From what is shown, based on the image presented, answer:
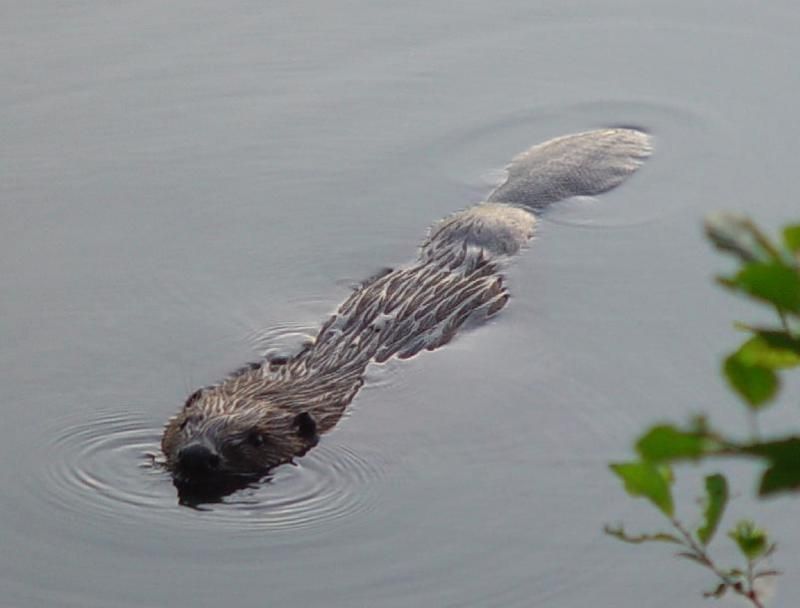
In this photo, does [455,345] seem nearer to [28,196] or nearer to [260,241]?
[260,241]

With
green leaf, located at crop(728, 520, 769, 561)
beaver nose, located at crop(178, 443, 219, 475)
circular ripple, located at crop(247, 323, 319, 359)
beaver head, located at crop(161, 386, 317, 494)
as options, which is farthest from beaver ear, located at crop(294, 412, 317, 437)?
A: green leaf, located at crop(728, 520, 769, 561)

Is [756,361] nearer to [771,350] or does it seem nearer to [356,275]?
[771,350]

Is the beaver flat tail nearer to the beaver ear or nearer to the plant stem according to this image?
the beaver ear

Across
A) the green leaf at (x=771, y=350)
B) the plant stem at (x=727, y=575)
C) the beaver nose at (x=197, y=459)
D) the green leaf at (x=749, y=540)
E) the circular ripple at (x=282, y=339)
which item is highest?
the green leaf at (x=771, y=350)

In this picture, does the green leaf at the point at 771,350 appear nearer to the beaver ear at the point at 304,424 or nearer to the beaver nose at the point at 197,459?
the beaver nose at the point at 197,459

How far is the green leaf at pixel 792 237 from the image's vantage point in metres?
1.26

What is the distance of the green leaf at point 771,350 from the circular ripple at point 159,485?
4.11 meters

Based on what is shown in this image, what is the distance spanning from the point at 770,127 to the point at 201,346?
340 cm

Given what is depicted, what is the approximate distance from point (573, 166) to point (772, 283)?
6720mm

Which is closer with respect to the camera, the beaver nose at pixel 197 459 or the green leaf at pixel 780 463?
the green leaf at pixel 780 463

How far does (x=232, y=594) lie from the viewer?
197 inches

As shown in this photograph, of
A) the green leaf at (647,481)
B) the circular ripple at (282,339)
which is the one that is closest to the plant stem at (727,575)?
the green leaf at (647,481)

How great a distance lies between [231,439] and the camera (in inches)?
221

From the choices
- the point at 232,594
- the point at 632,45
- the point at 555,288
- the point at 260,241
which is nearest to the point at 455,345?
the point at 555,288
